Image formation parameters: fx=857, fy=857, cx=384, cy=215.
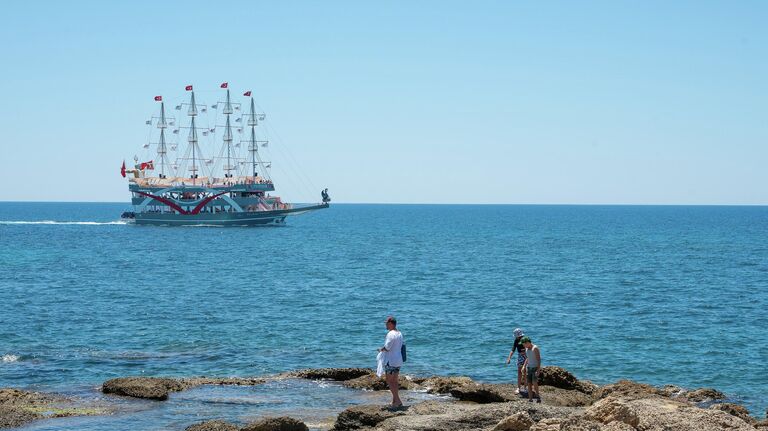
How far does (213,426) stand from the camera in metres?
16.1

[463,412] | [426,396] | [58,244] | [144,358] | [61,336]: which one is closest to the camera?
[463,412]

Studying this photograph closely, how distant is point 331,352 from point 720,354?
1265cm

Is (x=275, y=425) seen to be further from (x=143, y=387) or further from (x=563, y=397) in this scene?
(x=563, y=397)

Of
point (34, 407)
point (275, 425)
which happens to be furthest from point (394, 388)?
point (34, 407)

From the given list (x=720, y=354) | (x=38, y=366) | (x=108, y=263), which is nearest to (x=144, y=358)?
(x=38, y=366)

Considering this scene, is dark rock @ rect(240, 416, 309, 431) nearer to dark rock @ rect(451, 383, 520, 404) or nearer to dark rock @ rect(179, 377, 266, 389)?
dark rock @ rect(451, 383, 520, 404)

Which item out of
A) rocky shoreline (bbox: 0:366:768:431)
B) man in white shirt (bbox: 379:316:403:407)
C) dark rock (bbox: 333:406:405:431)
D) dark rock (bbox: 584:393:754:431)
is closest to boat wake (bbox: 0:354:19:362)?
rocky shoreline (bbox: 0:366:768:431)

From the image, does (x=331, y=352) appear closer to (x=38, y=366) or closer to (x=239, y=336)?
(x=239, y=336)

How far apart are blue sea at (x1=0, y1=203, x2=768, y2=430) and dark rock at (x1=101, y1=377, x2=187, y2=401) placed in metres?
0.36

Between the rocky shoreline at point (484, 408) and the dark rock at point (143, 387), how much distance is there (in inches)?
0.9

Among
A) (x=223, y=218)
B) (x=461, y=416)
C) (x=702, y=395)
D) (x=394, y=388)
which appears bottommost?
(x=702, y=395)

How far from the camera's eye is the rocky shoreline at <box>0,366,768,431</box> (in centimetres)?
1396

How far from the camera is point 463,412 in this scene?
52.4 feet

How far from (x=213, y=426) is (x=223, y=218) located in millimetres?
103674
